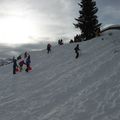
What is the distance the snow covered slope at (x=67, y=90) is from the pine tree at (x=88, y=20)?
21061 millimetres

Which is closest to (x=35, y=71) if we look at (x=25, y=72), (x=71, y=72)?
(x=25, y=72)

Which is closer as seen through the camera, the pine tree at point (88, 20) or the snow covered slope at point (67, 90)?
the snow covered slope at point (67, 90)

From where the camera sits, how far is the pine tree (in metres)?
64.1

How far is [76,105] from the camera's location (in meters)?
23.5

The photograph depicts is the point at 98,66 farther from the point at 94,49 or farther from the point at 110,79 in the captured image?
the point at 94,49

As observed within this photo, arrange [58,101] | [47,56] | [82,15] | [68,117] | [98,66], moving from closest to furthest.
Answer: [68,117] → [58,101] → [98,66] → [47,56] → [82,15]

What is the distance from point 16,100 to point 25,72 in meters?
13.3

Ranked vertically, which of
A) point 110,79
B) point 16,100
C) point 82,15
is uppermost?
point 82,15

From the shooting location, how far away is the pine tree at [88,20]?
64125mm

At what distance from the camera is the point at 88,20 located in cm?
6462

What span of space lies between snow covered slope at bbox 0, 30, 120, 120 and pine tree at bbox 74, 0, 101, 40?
21061mm

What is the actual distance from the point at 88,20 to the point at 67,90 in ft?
126

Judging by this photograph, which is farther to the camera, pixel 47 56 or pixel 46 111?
pixel 47 56

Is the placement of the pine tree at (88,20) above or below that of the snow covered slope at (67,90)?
above
